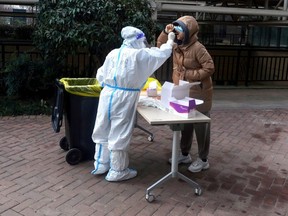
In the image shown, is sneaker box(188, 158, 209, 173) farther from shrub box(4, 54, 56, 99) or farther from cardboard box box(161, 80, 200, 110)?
shrub box(4, 54, 56, 99)

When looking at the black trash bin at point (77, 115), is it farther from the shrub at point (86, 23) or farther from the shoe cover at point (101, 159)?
the shrub at point (86, 23)

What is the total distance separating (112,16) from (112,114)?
2.77m

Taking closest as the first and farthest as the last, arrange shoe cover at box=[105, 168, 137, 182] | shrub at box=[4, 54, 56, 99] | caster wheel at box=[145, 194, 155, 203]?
caster wheel at box=[145, 194, 155, 203] < shoe cover at box=[105, 168, 137, 182] < shrub at box=[4, 54, 56, 99]

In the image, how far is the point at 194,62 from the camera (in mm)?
4008

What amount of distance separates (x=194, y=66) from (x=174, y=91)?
0.51 meters

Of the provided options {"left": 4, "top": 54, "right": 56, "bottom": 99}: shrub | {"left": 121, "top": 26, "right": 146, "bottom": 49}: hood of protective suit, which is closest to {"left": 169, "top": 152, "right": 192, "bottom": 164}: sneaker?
{"left": 121, "top": 26, "right": 146, "bottom": 49}: hood of protective suit

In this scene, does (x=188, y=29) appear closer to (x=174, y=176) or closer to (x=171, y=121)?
(x=171, y=121)

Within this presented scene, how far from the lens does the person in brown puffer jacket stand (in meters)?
3.92

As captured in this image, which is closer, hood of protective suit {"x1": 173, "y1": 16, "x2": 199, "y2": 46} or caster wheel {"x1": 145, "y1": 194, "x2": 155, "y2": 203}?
caster wheel {"x1": 145, "y1": 194, "x2": 155, "y2": 203}

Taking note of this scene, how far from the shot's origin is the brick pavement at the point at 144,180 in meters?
3.52

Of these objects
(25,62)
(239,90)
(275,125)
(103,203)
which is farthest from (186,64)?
(239,90)

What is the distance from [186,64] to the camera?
4.05m

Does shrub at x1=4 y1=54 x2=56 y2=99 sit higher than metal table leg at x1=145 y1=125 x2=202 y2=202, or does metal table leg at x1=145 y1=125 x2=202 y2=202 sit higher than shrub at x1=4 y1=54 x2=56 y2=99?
shrub at x1=4 y1=54 x2=56 y2=99

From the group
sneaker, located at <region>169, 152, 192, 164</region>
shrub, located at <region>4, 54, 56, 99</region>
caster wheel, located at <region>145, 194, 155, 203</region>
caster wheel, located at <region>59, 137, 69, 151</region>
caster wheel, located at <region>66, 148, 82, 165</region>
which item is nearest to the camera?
caster wheel, located at <region>145, 194, 155, 203</region>
